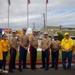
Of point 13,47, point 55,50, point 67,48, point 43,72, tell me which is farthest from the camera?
point 55,50

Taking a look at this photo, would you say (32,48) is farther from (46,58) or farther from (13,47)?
(13,47)

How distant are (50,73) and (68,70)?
1.01 meters

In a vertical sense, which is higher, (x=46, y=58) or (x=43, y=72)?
(x=46, y=58)

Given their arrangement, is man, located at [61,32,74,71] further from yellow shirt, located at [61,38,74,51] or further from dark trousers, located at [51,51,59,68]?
dark trousers, located at [51,51,59,68]

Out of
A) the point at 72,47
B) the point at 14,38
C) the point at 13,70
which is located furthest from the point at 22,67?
the point at 72,47

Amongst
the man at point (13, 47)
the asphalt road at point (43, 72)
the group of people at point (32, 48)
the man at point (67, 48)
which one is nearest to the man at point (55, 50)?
the group of people at point (32, 48)

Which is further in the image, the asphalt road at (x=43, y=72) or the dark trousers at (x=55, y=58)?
the dark trousers at (x=55, y=58)

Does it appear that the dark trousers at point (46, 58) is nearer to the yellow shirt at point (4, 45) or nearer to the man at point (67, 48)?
the man at point (67, 48)

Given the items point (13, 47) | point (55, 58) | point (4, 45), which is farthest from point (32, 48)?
point (4, 45)

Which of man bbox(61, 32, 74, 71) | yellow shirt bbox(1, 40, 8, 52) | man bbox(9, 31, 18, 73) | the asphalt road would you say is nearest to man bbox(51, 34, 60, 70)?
man bbox(61, 32, 74, 71)

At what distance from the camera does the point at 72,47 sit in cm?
1238

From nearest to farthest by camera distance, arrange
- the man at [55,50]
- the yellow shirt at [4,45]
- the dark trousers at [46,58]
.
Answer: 1. the yellow shirt at [4,45]
2. the dark trousers at [46,58]
3. the man at [55,50]

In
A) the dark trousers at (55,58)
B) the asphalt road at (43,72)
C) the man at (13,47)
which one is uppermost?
the man at (13,47)

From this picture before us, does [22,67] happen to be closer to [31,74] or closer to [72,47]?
[31,74]
